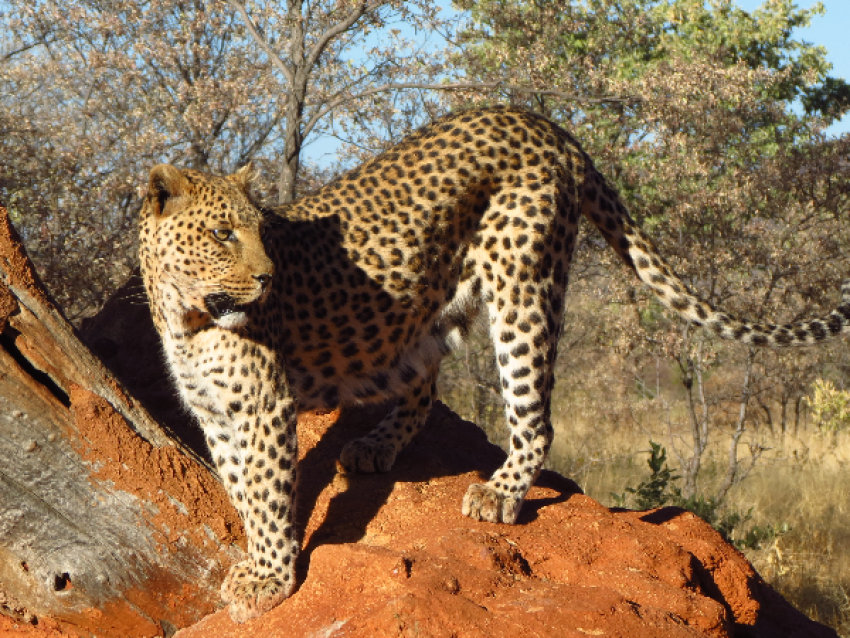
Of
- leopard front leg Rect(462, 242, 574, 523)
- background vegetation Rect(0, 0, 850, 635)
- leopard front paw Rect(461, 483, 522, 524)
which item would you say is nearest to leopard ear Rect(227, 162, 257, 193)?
leopard front leg Rect(462, 242, 574, 523)

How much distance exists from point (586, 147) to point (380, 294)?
6.69m

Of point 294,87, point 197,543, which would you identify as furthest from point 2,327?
point 294,87

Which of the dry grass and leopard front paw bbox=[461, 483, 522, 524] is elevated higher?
leopard front paw bbox=[461, 483, 522, 524]

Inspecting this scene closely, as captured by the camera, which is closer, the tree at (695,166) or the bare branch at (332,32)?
the bare branch at (332,32)

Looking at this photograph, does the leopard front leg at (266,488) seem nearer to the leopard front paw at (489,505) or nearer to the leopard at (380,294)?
the leopard at (380,294)

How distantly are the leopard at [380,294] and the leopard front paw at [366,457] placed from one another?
14 millimetres

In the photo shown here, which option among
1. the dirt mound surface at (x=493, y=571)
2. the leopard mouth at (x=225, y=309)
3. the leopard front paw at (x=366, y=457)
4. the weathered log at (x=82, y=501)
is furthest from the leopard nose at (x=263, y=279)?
the leopard front paw at (x=366, y=457)

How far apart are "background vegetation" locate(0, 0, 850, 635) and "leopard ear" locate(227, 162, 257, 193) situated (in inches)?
155

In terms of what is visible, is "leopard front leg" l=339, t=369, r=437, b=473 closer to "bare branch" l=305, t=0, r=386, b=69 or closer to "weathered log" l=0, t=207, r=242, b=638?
"weathered log" l=0, t=207, r=242, b=638

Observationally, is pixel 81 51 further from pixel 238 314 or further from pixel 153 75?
pixel 238 314

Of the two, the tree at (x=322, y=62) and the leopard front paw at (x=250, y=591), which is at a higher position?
the tree at (x=322, y=62)

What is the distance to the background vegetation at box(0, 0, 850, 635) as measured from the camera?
923 cm

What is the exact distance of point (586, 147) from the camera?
11273mm

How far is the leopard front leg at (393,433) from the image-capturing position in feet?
18.3
